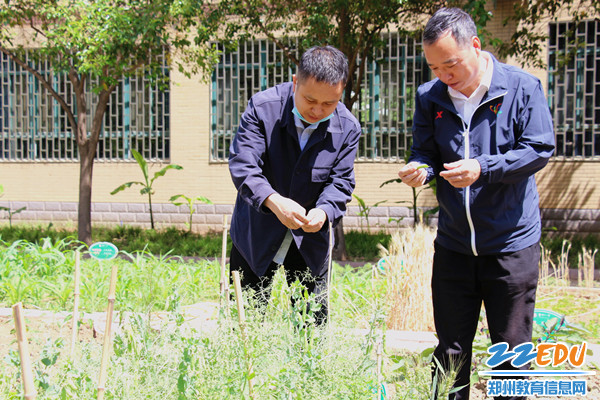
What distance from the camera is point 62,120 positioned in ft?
41.7

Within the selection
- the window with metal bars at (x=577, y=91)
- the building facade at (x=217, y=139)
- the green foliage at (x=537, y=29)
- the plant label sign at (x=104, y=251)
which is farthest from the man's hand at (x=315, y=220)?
the window with metal bars at (x=577, y=91)

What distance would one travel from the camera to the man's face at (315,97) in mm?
2322

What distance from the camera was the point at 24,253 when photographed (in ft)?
18.6

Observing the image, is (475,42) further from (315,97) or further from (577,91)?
(577,91)

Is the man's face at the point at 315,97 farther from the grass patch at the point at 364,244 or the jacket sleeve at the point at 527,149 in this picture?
the grass patch at the point at 364,244

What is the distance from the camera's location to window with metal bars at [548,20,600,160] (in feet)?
33.4

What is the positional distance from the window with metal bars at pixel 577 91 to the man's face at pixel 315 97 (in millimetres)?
8909

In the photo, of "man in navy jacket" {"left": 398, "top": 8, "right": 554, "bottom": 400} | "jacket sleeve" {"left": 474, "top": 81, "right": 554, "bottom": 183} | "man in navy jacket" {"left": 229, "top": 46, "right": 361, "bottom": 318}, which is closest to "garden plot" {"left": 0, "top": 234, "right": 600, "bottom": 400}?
"man in navy jacket" {"left": 229, "top": 46, "right": 361, "bottom": 318}

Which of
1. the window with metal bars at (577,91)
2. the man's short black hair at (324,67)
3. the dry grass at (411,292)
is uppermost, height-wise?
the window with metal bars at (577,91)

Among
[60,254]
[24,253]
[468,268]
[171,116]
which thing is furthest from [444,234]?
[171,116]

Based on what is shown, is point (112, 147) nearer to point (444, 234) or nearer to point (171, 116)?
point (171, 116)

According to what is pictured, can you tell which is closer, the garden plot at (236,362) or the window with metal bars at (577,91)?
the garden plot at (236,362)

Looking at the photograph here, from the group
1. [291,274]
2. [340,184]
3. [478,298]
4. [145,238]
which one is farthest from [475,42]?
[145,238]

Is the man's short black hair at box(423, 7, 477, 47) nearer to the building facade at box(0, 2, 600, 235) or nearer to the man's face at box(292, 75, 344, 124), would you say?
the man's face at box(292, 75, 344, 124)
